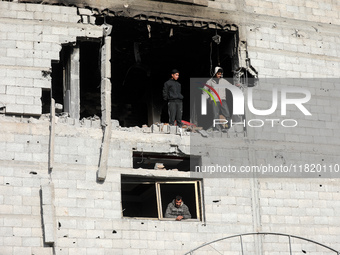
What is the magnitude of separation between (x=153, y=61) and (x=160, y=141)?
13.9ft

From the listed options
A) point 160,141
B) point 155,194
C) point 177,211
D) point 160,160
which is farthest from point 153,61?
point 177,211

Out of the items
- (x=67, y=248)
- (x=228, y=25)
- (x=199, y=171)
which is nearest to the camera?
(x=67, y=248)

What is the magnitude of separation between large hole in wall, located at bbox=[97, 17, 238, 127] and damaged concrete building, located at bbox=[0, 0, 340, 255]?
73mm

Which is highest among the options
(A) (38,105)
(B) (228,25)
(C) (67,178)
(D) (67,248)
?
(B) (228,25)

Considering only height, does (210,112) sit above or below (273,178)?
above

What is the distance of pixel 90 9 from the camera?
18844 mm

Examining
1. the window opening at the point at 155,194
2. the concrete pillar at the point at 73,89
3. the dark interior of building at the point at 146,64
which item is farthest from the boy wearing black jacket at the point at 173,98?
the concrete pillar at the point at 73,89

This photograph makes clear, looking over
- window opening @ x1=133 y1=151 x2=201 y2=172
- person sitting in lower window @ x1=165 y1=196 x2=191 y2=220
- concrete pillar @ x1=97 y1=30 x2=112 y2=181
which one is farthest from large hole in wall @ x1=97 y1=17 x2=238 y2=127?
person sitting in lower window @ x1=165 y1=196 x2=191 y2=220

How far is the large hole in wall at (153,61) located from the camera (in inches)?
792

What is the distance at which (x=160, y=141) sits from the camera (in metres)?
18.7

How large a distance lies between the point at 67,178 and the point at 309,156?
588 cm

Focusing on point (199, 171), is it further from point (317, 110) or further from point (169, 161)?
point (317, 110)

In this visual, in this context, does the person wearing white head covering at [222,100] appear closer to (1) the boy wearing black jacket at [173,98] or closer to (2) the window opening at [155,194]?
(1) the boy wearing black jacket at [173,98]

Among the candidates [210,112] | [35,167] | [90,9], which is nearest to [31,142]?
[35,167]
